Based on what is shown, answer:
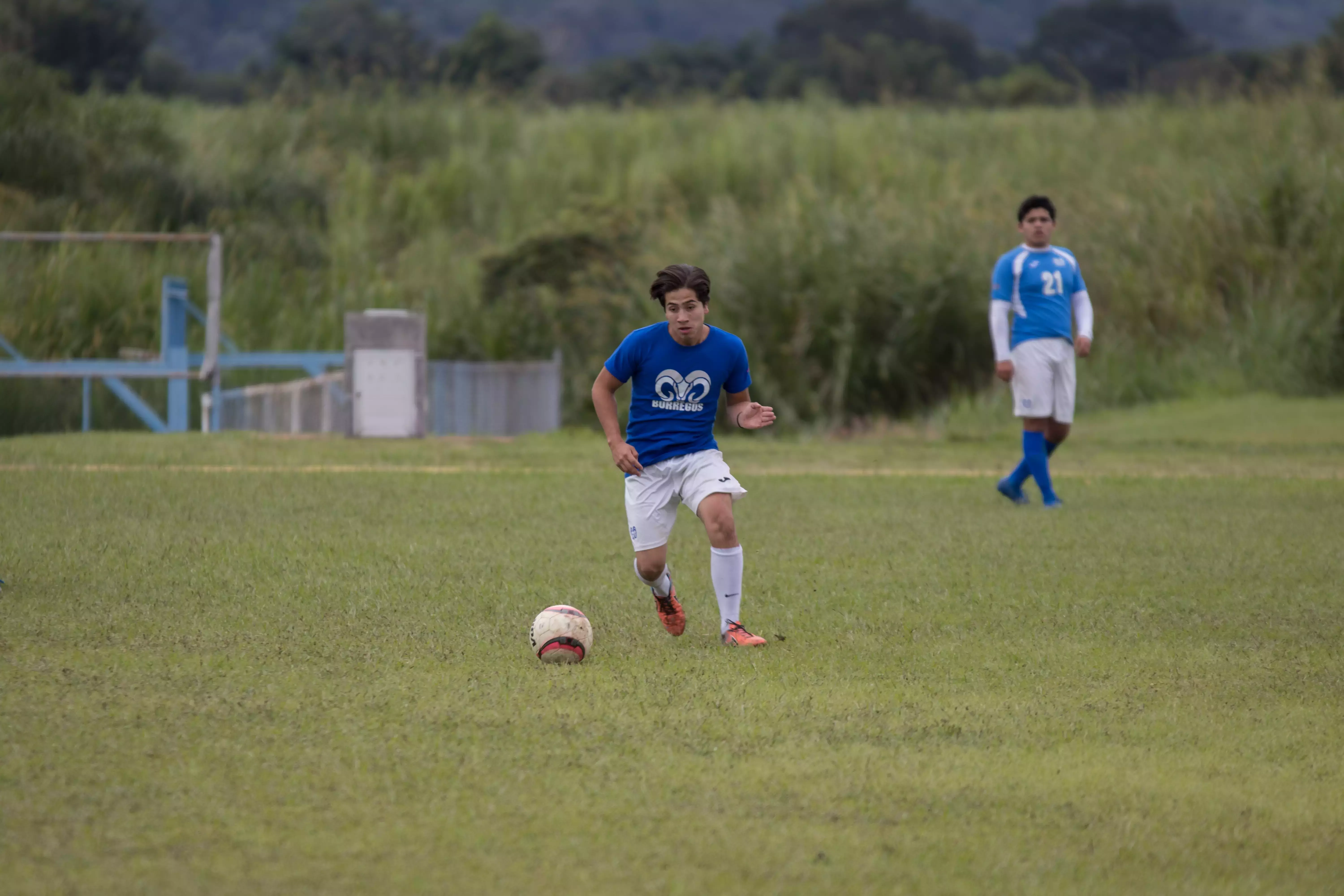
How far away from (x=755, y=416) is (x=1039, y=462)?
5314 millimetres

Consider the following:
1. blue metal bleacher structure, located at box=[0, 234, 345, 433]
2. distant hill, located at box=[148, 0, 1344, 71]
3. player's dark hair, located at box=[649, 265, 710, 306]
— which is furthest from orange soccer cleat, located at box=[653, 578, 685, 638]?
distant hill, located at box=[148, 0, 1344, 71]

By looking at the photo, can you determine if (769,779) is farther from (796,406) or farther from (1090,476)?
(796,406)

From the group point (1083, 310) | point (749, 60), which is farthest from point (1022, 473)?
point (749, 60)

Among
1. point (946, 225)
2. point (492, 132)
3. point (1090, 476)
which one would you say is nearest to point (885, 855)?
point (1090, 476)

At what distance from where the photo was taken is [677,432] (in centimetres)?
640

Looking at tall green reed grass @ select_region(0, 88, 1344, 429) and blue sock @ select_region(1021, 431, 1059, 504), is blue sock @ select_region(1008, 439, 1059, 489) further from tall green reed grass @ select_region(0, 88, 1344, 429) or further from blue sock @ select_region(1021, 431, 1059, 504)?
tall green reed grass @ select_region(0, 88, 1344, 429)

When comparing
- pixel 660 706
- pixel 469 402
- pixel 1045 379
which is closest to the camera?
pixel 660 706

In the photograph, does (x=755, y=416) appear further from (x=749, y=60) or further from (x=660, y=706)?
(x=749, y=60)

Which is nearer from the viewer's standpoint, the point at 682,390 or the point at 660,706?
the point at 660,706

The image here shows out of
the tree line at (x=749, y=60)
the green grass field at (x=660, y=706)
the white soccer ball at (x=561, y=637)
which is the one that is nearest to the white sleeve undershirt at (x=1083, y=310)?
the green grass field at (x=660, y=706)

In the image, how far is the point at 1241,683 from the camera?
5.56 meters

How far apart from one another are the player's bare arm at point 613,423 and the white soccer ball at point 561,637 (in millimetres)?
641

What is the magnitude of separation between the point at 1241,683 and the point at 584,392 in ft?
56.7

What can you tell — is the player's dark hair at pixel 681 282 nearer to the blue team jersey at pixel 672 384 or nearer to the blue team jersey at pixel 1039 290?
the blue team jersey at pixel 672 384
